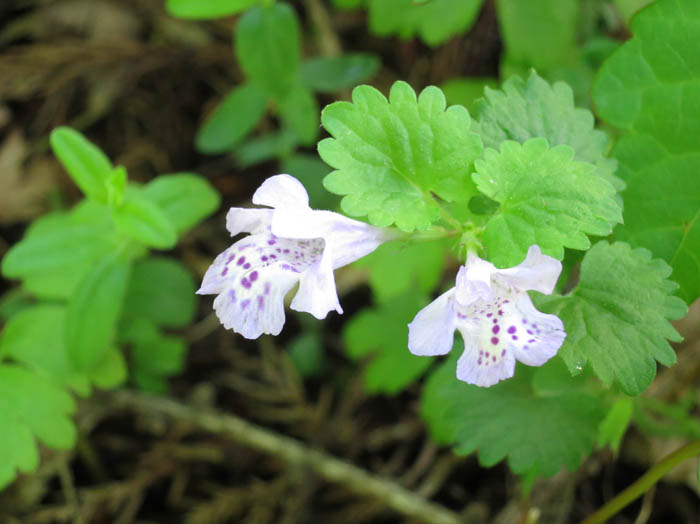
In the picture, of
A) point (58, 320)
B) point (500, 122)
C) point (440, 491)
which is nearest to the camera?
point (500, 122)

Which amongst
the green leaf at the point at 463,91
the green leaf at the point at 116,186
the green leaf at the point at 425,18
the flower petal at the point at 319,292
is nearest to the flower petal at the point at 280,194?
the flower petal at the point at 319,292

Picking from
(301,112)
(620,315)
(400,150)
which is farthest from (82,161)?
(620,315)

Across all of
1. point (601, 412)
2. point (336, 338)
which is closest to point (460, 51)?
point (336, 338)

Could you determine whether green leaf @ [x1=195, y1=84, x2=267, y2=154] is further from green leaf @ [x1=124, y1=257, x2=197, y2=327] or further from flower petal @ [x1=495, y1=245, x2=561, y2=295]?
flower petal @ [x1=495, y1=245, x2=561, y2=295]

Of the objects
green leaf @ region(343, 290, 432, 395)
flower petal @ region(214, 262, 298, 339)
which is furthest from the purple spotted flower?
green leaf @ region(343, 290, 432, 395)

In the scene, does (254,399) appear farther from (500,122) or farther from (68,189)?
(500,122)

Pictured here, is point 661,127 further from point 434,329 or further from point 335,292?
point 335,292
